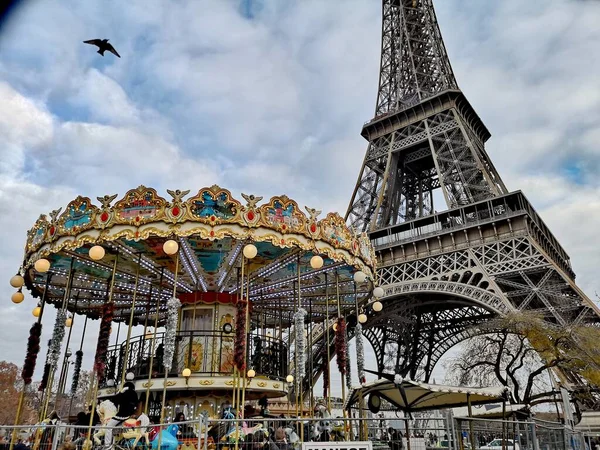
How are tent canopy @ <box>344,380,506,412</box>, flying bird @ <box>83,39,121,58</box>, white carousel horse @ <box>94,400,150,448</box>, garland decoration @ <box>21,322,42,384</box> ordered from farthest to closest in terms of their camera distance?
1. garland decoration @ <box>21,322,42,384</box>
2. tent canopy @ <box>344,380,506,412</box>
3. flying bird @ <box>83,39,121,58</box>
4. white carousel horse @ <box>94,400,150,448</box>

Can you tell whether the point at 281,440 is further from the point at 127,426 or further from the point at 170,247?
the point at 170,247

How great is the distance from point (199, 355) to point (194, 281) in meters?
2.30

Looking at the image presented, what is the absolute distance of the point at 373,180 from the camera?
108 feet

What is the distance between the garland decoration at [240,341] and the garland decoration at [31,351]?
5272mm

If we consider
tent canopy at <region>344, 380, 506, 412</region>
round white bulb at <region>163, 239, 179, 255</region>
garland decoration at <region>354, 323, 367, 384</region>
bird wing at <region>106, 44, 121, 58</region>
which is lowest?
tent canopy at <region>344, 380, 506, 412</region>

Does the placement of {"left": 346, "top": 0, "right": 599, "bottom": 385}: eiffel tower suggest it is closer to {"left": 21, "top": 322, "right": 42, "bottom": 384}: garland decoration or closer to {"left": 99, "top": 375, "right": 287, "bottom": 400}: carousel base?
{"left": 99, "top": 375, "right": 287, "bottom": 400}: carousel base

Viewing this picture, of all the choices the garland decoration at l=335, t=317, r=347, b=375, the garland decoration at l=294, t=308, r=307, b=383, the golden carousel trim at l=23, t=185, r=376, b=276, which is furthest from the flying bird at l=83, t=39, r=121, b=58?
the garland decoration at l=335, t=317, r=347, b=375

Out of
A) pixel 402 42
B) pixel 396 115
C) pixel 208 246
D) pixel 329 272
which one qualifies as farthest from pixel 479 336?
pixel 402 42

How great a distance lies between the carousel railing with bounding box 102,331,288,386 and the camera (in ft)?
40.2

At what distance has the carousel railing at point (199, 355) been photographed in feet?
40.2

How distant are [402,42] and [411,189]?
12.5 m

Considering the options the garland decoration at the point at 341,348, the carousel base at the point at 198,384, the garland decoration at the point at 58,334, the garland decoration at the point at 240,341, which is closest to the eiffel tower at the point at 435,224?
the garland decoration at the point at 341,348

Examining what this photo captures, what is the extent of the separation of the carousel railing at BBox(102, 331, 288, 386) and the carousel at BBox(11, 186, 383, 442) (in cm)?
3

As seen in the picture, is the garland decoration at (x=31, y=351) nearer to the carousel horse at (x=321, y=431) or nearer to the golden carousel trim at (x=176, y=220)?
the golden carousel trim at (x=176, y=220)
